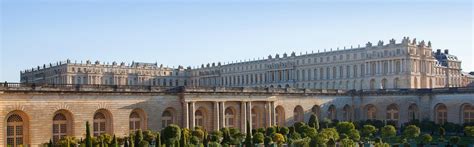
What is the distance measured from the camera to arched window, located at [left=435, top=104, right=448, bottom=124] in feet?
191

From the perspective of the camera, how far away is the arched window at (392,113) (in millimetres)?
61469

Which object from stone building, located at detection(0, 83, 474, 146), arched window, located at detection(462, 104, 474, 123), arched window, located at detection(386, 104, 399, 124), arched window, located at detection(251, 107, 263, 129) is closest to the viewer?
stone building, located at detection(0, 83, 474, 146)

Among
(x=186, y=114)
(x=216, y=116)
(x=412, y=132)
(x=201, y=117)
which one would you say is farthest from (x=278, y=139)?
(x=412, y=132)

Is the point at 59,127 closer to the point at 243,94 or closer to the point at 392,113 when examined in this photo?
the point at 243,94

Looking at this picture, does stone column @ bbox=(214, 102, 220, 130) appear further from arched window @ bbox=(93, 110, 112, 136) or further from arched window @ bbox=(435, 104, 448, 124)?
arched window @ bbox=(435, 104, 448, 124)

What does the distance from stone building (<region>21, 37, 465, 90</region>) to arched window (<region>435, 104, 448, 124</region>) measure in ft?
68.3

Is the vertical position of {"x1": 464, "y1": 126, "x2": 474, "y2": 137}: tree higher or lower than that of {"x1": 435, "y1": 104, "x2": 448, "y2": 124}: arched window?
lower

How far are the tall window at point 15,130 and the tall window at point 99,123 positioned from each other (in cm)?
563

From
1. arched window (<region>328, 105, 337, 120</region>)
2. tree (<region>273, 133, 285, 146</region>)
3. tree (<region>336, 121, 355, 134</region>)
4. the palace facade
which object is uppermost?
the palace facade

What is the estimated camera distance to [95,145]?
117ft

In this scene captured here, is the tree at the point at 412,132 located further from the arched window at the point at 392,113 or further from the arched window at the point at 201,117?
the arched window at the point at 392,113

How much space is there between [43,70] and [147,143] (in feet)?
277

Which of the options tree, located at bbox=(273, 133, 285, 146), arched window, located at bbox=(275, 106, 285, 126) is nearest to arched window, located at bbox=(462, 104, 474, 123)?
arched window, located at bbox=(275, 106, 285, 126)

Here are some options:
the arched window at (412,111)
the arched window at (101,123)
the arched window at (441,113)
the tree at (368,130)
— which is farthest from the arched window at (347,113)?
the arched window at (101,123)
